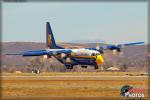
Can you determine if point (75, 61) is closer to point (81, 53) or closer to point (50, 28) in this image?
point (81, 53)

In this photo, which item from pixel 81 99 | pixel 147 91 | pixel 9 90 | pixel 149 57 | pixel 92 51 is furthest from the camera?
pixel 149 57

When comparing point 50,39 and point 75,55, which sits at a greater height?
point 50,39

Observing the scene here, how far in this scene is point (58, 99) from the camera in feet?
137

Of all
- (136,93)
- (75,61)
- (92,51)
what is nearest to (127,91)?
(136,93)

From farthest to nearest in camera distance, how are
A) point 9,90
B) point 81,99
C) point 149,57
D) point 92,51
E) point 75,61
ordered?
point 149,57
point 75,61
point 92,51
point 9,90
point 81,99

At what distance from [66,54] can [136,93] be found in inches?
3724

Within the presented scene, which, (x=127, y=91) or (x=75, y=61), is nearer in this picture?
(x=127, y=91)

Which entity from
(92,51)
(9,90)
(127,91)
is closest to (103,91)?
(127,91)

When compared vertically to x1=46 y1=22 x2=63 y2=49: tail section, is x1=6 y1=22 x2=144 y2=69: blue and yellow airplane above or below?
below

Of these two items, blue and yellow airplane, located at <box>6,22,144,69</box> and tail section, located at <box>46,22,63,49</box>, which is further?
tail section, located at <box>46,22,63,49</box>

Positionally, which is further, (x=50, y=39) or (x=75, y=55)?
(x=50, y=39)

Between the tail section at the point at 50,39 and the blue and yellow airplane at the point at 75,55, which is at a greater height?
the tail section at the point at 50,39

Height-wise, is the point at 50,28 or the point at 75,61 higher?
the point at 50,28

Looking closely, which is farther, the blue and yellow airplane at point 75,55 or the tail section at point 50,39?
the tail section at point 50,39
